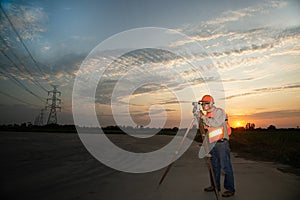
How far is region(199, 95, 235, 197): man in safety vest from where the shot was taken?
20.5 ft

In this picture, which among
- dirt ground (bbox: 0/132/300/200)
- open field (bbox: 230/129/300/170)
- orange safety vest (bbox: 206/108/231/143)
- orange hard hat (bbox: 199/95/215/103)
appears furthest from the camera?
open field (bbox: 230/129/300/170)

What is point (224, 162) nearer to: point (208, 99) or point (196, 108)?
point (196, 108)

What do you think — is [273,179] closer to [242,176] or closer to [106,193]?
[242,176]

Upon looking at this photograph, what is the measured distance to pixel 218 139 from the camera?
643 centimetres

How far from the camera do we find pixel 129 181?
301 inches

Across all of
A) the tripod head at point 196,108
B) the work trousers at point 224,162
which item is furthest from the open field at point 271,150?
the tripod head at point 196,108

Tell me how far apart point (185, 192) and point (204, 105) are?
2386mm

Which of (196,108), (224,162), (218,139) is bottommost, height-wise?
(224,162)

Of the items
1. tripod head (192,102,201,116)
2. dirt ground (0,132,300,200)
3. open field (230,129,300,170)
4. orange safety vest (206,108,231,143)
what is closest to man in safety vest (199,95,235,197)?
orange safety vest (206,108,231,143)

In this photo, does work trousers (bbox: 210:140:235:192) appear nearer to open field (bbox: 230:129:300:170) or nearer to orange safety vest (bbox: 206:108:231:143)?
orange safety vest (bbox: 206:108:231:143)

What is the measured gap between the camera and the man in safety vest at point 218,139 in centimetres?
625

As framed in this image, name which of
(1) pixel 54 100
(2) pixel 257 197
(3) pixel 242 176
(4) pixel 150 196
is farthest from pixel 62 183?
(1) pixel 54 100

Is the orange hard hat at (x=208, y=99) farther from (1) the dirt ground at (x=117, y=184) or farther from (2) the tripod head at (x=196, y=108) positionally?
(1) the dirt ground at (x=117, y=184)

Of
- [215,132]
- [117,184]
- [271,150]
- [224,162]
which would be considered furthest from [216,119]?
[271,150]
